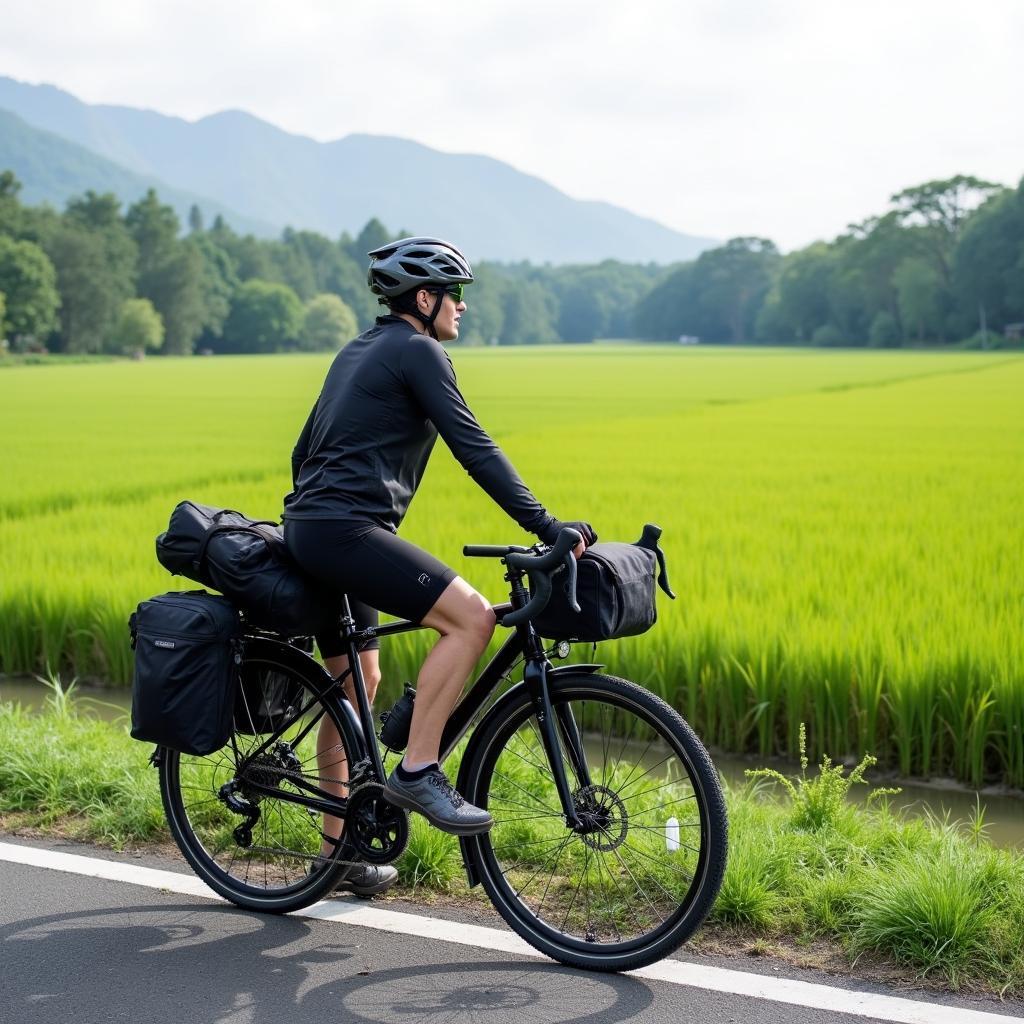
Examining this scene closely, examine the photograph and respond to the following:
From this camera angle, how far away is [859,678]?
627cm

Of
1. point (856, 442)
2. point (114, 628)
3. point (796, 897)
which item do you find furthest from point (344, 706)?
point (856, 442)

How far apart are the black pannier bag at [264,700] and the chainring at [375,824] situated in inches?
14.0

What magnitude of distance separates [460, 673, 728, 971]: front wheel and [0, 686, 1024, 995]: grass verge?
210 mm

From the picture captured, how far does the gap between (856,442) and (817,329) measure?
109050 mm

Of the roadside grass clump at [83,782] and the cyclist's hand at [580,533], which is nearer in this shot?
the cyclist's hand at [580,533]

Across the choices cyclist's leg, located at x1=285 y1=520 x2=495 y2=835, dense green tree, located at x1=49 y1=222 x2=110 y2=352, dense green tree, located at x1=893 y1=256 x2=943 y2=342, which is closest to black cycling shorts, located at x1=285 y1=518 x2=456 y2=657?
cyclist's leg, located at x1=285 y1=520 x2=495 y2=835

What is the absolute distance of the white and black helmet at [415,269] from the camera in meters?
3.48

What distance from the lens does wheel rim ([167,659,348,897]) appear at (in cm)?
382

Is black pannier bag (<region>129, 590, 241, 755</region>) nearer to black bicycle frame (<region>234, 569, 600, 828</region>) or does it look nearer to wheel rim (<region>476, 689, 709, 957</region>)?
black bicycle frame (<region>234, 569, 600, 828</region>)

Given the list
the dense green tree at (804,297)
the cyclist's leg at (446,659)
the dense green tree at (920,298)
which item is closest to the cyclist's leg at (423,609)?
the cyclist's leg at (446,659)

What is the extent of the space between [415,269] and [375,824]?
1500 millimetres

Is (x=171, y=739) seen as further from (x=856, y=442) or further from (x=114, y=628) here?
(x=856, y=442)

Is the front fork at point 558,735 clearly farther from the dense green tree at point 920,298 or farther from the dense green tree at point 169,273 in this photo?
the dense green tree at point 169,273

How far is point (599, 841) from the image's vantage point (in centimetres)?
350
